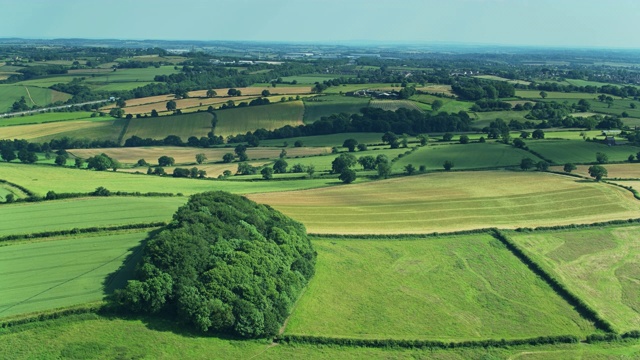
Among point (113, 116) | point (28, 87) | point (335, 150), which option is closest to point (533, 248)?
point (335, 150)

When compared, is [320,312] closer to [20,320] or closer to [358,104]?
[20,320]

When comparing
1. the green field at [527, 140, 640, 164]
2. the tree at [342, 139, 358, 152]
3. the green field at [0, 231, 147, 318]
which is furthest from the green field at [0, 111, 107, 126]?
the green field at [527, 140, 640, 164]

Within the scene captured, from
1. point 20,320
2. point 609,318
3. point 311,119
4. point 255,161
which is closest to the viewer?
point 20,320

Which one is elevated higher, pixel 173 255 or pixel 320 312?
pixel 173 255

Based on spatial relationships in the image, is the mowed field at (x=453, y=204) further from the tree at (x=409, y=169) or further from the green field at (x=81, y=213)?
the green field at (x=81, y=213)

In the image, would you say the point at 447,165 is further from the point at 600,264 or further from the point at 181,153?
the point at 181,153

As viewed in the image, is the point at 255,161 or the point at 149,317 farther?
the point at 255,161

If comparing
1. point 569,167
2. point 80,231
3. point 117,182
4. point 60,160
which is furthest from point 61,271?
point 569,167
